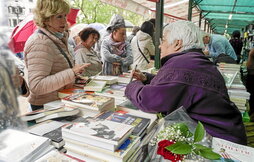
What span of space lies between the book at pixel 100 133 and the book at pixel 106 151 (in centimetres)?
2

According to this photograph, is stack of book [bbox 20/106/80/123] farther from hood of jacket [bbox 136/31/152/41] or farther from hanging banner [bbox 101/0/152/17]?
hanging banner [bbox 101/0/152/17]

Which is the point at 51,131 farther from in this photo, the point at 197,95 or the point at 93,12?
the point at 93,12

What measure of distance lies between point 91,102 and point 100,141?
0.53 metres

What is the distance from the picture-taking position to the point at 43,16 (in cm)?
154

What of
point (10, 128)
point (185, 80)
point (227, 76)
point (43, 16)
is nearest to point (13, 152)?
point (10, 128)

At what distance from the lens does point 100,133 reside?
80 cm

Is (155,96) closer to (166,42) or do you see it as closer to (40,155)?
(166,42)

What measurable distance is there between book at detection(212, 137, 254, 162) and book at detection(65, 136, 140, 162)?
1.21ft

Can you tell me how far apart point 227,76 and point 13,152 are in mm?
2648

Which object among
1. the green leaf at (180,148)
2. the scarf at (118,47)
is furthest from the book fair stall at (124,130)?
the scarf at (118,47)

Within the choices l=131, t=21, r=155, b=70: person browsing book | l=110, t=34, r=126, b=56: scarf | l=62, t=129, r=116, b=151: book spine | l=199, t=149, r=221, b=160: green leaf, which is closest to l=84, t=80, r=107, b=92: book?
l=62, t=129, r=116, b=151: book spine

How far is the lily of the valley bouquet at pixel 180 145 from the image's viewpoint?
71cm

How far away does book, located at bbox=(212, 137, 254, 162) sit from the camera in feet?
2.68

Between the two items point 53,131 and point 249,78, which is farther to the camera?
point 249,78
